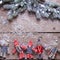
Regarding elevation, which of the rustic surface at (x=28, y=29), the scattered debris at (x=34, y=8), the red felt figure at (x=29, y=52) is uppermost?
the scattered debris at (x=34, y=8)

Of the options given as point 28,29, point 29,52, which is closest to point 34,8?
point 28,29

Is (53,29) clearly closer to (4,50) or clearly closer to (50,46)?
(50,46)

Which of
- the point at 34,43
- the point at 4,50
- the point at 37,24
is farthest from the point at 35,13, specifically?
the point at 4,50

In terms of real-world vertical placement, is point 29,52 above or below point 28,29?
below

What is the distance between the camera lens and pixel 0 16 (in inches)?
68.6

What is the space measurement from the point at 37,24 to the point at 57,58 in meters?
0.24

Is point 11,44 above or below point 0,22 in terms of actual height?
below

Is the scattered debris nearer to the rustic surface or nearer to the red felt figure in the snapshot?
the rustic surface

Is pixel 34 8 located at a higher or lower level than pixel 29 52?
higher

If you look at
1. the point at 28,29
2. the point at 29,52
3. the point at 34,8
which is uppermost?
the point at 34,8

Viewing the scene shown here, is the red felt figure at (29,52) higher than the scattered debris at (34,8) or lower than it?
lower

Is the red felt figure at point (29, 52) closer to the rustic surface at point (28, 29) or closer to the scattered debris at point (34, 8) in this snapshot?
the rustic surface at point (28, 29)

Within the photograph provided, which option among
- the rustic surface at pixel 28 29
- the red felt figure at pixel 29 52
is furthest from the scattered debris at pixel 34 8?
the red felt figure at pixel 29 52

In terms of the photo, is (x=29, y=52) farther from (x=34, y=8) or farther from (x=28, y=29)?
(x=34, y=8)
